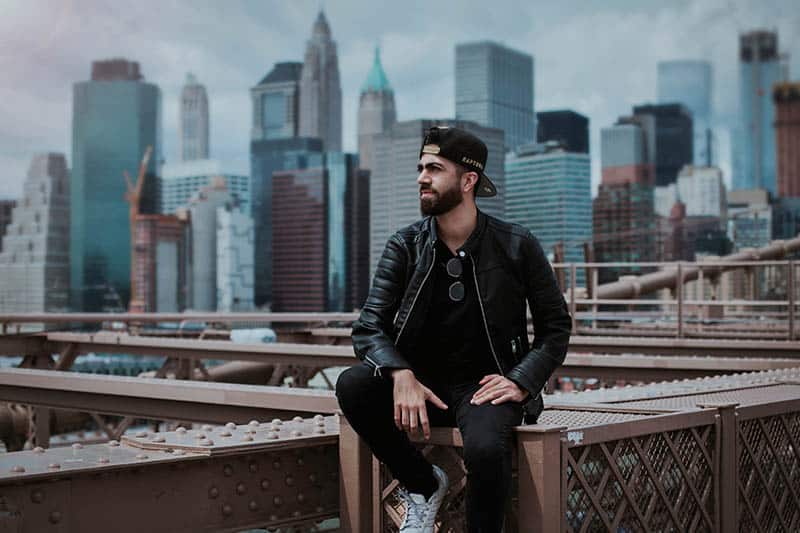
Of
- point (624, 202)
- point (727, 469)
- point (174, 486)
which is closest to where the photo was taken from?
point (174, 486)

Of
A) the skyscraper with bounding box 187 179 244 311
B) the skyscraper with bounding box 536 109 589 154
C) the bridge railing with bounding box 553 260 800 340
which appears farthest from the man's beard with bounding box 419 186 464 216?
the skyscraper with bounding box 187 179 244 311

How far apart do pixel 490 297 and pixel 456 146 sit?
537 mm

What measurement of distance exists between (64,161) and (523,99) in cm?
7579

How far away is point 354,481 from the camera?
3674 millimetres

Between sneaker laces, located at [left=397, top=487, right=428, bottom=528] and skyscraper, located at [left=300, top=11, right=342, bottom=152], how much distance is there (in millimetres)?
179085

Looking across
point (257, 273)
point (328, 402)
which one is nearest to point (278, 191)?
point (257, 273)

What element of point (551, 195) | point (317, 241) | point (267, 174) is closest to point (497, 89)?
point (267, 174)

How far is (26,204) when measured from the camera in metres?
160

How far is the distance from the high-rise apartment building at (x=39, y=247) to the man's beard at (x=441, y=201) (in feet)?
461

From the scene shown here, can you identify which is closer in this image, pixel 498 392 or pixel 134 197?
pixel 498 392

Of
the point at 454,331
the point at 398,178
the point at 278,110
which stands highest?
the point at 278,110

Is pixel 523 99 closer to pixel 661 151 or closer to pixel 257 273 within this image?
pixel 661 151

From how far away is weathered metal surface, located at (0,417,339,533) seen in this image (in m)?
2.99

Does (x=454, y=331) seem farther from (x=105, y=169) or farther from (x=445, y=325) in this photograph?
(x=105, y=169)
